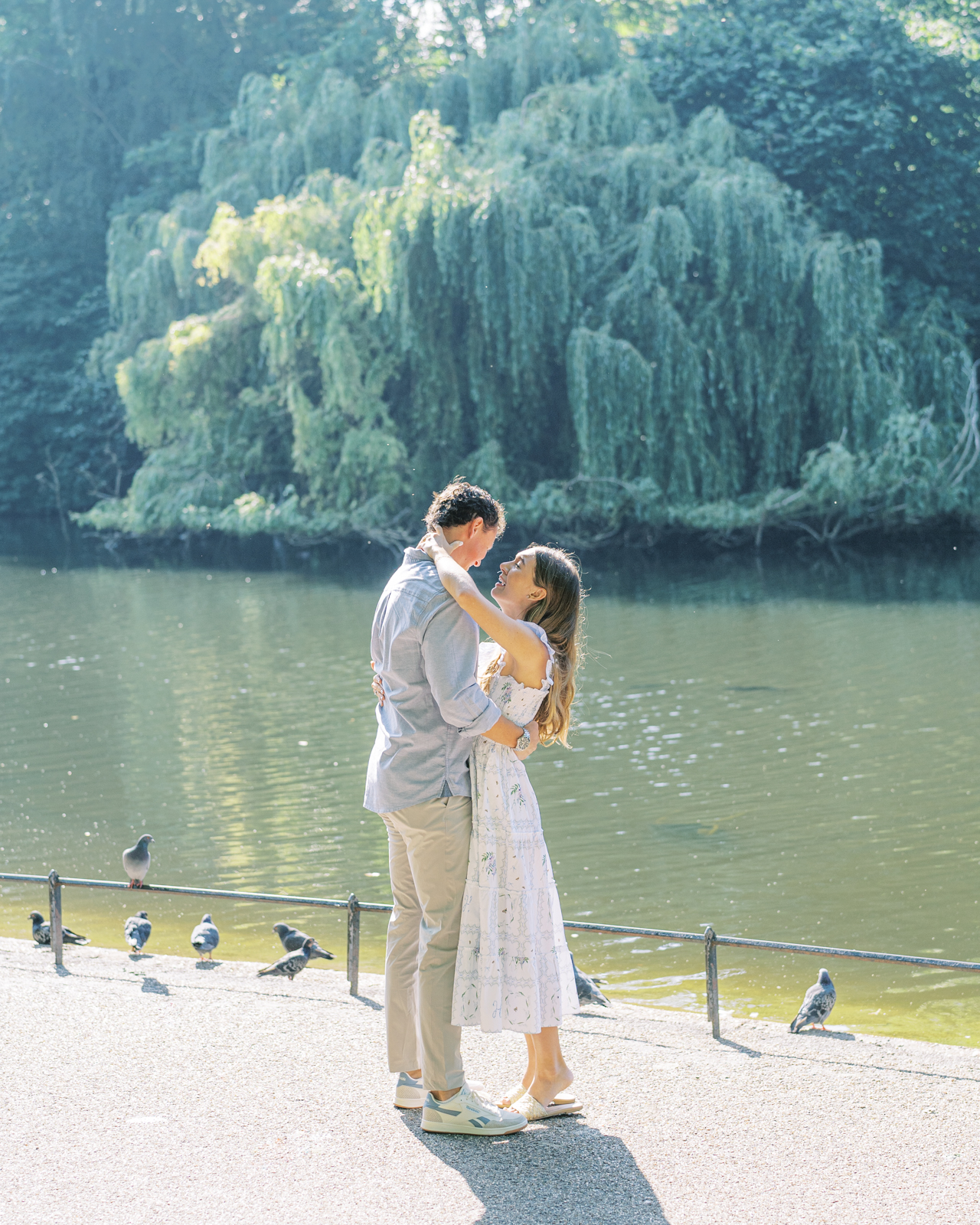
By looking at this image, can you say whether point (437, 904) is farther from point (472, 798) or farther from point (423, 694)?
point (423, 694)

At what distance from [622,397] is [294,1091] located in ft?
68.2

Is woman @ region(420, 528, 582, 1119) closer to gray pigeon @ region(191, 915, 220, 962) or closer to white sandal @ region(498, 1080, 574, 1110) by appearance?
white sandal @ region(498, 1080, 574, 1110)

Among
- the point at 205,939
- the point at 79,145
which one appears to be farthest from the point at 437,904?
the point at 79,145

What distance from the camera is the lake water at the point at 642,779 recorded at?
28.3 ft

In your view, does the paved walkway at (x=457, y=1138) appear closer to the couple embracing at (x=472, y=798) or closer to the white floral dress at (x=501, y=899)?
the couple embracing at (x=472, y=798)

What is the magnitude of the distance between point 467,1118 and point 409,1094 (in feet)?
0.91

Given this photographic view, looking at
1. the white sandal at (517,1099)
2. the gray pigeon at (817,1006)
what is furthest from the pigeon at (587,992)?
the white sandal at (517,1099)

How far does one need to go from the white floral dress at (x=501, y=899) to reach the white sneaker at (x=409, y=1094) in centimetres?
37

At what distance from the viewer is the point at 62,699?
648 inches

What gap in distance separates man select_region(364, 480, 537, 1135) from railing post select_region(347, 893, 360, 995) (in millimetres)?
1385

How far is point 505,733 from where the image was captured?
390 centimetres

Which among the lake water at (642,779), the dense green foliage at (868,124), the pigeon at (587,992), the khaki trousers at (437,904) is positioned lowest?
the lake water at (642,779)

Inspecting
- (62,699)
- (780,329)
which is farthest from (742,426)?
(62,699)

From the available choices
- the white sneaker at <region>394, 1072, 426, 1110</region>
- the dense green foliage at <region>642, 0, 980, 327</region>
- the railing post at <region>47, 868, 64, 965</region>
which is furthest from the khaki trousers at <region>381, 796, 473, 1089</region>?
the dense green foliage at <region>642, 0, 980, 327</region>
